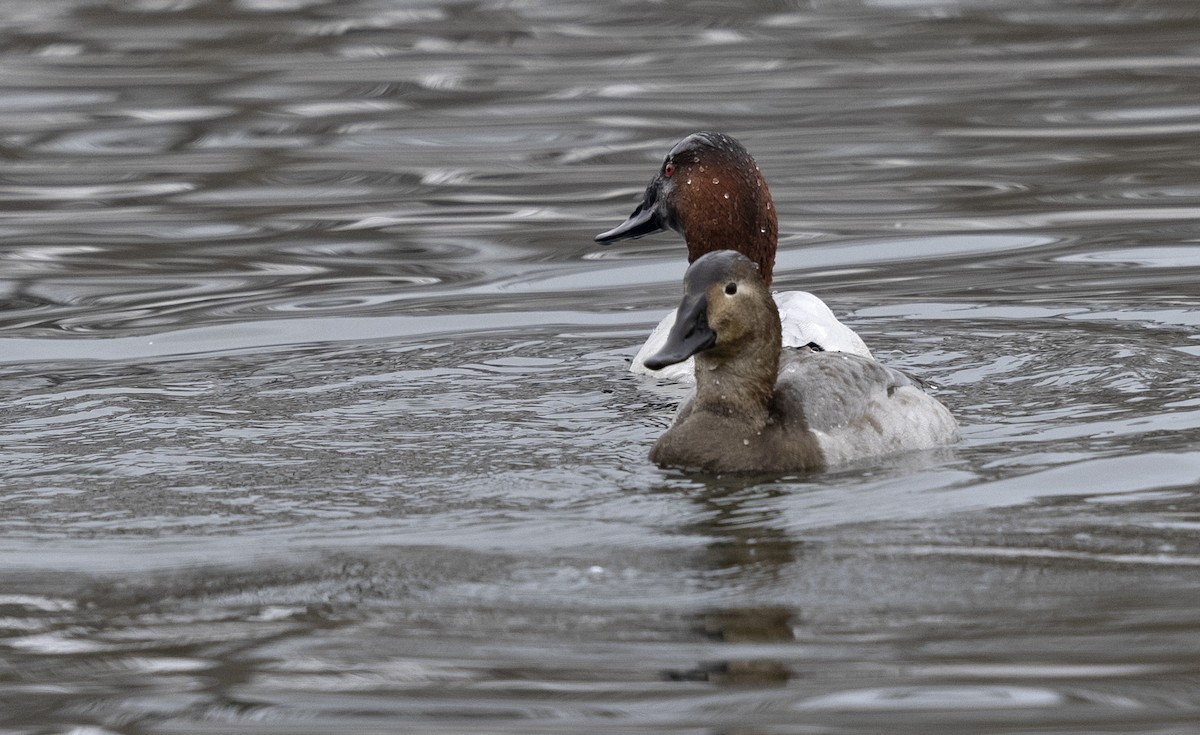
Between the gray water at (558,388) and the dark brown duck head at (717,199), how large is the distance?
0.68 meters

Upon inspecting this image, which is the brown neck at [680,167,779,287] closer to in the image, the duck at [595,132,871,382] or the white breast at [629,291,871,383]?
the duck at [595,132,871,382]

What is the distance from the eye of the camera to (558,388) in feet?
29.6

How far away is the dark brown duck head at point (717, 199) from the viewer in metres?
10.0

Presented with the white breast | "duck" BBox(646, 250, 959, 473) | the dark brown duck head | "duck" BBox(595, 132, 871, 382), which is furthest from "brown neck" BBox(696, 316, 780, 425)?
the dark brown duck head

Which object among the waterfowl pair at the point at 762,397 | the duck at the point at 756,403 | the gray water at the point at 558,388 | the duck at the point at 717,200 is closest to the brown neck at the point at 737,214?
the duck at the point at 717,200

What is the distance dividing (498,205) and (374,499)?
24.7 ft

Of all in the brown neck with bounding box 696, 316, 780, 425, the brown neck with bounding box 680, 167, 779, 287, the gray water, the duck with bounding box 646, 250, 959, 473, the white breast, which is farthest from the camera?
the brown neck with bounding box 680, 167, 779, 287

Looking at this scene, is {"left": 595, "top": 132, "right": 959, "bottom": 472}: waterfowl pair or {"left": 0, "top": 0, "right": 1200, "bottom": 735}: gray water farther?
{"left": 595, "top": 132, "right": 959, "bottom": 472}: waterfowl pair

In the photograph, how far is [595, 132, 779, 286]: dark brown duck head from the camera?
33.0 ft

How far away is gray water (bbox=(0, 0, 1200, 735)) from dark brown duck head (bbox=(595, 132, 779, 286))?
0.68 m

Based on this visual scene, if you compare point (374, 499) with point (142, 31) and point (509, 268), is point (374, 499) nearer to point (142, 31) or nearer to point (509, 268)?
point (509, 268)

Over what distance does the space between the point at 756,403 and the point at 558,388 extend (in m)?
1.66

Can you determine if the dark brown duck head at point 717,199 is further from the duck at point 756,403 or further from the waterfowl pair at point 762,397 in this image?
the duck at point 756,403

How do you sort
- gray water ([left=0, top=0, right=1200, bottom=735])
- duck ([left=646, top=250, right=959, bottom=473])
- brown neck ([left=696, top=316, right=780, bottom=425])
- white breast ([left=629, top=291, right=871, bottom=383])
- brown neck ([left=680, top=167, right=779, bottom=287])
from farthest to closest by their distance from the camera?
brown neck ([left=680, top=167, right=779, bottom=287]) → white breast ([left=629, top=291, right=871, bottom=383]) → brown neck ([left=696, top=316, right=780, bottom=425]) → duck ([left=646, top=250, right=959, bottom=473]) → gray water ([left=0, top=0, right=1200, bottom=735])
